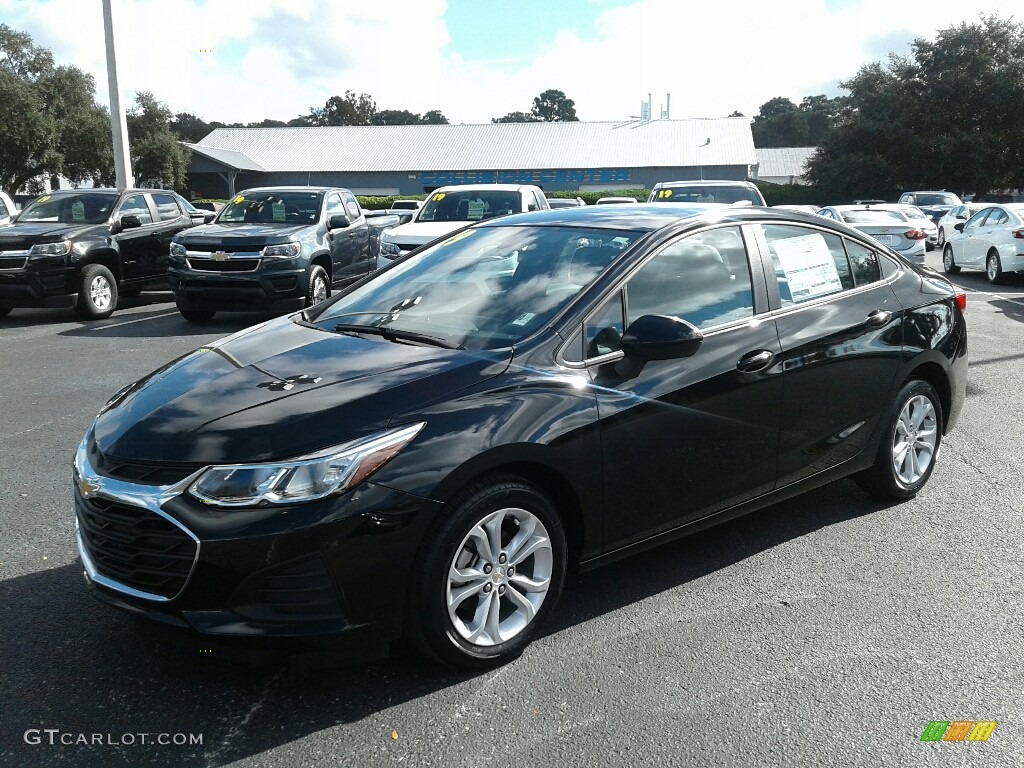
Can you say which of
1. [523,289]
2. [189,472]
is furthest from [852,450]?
[189,472]

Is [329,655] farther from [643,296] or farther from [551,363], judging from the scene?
[643,296]

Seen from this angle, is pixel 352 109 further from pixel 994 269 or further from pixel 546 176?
pixel 994 269

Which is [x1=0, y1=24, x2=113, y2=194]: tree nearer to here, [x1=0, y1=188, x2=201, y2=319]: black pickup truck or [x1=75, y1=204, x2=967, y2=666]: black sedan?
[x1=0, y1=188, x2=201, y2=319]: black pickup truck

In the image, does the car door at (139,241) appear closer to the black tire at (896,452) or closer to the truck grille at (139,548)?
the truck grille at (139,548)

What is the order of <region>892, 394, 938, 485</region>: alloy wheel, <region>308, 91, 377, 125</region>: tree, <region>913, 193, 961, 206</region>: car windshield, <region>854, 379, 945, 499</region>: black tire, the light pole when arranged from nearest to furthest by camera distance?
<region>854, 379, 945, 499</region>: black tire, <region>892, 394, 938, 485</region>: alloy wheel, the light pole, <region>913, 193, 961, 206</region>: car windshield, <region>308, 91, 377, 125</region>: tree

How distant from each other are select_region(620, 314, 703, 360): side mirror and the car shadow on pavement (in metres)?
1.09

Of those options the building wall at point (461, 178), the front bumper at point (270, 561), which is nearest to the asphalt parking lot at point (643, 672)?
the front bumper at point (270, 561)

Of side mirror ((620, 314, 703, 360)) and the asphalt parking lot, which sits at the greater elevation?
side mirror ((620, 314, 703, 360))

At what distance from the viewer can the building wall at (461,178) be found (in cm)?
5716

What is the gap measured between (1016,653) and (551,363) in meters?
2.05

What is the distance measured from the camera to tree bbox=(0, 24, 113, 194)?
47250 mm

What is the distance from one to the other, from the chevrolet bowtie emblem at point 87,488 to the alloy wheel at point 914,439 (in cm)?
388

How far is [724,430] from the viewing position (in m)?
4.14

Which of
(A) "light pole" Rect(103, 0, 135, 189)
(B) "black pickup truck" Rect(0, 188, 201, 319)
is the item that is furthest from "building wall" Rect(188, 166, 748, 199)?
(B) "black pickup truck" Rect(0, 188, 201, 319)
